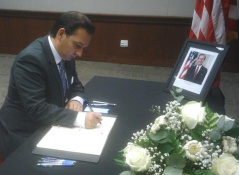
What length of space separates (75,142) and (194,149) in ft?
2.15

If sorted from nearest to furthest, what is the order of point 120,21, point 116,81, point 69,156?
point 69,156
point 116,81
point 120,21

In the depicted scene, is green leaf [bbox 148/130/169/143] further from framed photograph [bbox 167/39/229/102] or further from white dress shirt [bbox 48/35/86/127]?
framed photograph [bbox 167/39/229/102]

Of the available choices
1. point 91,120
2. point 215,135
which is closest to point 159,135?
point 215,135

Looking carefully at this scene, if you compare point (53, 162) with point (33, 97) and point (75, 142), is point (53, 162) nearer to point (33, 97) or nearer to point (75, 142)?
point (75, 142)

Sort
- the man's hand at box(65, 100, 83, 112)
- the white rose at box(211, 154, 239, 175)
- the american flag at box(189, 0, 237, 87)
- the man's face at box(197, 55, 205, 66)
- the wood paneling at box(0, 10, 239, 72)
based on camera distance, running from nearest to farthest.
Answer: the white rose at box(211, 154, 239, 175) → the man's hand at box(65, 100, 83, 112) → the man's face at box(197, 55, 205, 66) → the american flag at box(189, 0, 237, 87) → the wood paneling at box(0, 10, 239, 72)

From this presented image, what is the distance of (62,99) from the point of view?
62.9 inches

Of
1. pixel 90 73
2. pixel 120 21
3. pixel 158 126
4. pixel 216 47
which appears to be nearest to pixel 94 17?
pixel 120 21

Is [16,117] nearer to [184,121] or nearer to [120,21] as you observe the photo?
[184,121]

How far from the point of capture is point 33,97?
4.62 ft

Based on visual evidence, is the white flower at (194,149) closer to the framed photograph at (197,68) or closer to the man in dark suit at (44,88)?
the man in dark suit at (44,88)

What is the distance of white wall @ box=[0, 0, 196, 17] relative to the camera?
4656 millimetres

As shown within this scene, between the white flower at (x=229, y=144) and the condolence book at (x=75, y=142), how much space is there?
1.78 ft

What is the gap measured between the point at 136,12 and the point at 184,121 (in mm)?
4279

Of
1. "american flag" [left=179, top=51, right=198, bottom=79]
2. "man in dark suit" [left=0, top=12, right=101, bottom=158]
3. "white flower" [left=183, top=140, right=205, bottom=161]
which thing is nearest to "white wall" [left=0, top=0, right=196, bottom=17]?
"american flag" [left=179, top=51, right=198, bottom=79]
